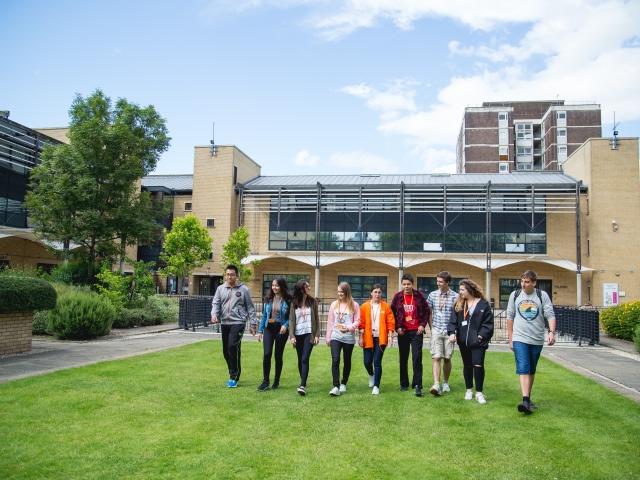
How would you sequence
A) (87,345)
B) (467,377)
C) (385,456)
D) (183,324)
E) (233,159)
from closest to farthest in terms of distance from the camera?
1. (385,456)
2. (467,377)
3. (87,345)
4. (183,324)
5. (233,159)

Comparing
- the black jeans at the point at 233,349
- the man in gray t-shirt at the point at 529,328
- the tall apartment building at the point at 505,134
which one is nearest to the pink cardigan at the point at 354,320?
the black jeans at the point at 233,349

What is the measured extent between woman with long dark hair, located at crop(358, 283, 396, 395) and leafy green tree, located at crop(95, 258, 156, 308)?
12.0m

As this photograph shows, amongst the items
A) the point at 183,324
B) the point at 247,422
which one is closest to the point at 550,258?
the point at 183,324

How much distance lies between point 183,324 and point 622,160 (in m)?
30.3

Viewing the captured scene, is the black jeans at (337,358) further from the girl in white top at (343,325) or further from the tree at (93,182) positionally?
the tree at (93,182)

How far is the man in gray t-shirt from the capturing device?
5.95 m

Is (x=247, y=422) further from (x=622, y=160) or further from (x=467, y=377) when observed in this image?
(x=622, y=160)

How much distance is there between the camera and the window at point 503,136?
59.9 meters

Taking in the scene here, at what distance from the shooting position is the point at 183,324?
16.8 meters

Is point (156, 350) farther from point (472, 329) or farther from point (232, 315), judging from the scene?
point (472, 329)

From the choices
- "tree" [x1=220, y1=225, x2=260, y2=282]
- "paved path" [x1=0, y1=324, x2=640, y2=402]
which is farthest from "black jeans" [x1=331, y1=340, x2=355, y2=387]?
"tree" [x1=220, y1=225, x2=260, y2=282]

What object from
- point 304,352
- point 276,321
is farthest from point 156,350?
point 304,352

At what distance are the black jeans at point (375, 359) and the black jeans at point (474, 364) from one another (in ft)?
3.58

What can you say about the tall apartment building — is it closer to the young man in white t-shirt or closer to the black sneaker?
the young man in white t-shirt
